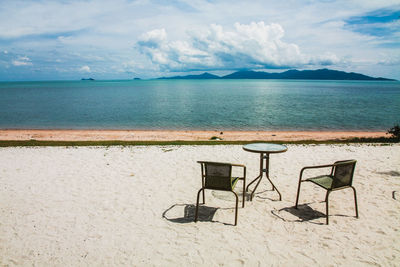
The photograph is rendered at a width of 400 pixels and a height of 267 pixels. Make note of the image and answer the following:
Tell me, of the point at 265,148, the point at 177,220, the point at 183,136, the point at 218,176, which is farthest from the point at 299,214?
the point at 183,136

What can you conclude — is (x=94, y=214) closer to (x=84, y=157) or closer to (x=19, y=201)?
(x=19, y=201)

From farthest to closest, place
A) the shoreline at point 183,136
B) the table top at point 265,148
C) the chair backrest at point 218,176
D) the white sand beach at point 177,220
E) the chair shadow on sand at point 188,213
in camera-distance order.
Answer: the shoreline at point 183,136 → the table top at point 265,148 → the chair shadow on sand at point 188,213 → the chair backrest at point 218,176 → the white sand beach at point 177,220

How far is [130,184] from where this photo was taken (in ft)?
23.1

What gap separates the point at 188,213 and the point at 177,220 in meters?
0.37

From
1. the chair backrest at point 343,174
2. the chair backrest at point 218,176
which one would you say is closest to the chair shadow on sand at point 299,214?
the chair backrest at point 343,174

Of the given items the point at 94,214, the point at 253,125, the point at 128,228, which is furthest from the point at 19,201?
the point at 253,125

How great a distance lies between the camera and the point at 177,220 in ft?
16.8

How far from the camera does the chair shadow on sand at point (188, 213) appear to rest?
5145mm

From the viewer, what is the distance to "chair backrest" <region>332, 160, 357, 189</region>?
4.67 meters

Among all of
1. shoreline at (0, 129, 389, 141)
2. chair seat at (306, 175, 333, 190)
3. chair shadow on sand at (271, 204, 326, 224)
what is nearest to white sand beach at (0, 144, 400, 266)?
chair shadow on sand at (271, 204, 326, 224)

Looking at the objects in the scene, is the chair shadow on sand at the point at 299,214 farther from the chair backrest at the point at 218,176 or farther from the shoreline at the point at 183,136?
the shoreline at the point at 183,136

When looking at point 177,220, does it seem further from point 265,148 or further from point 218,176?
point 265,148

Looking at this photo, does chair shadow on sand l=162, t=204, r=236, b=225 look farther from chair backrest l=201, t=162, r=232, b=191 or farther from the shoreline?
the shoreline

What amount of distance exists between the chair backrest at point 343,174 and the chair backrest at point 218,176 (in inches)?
76.6
